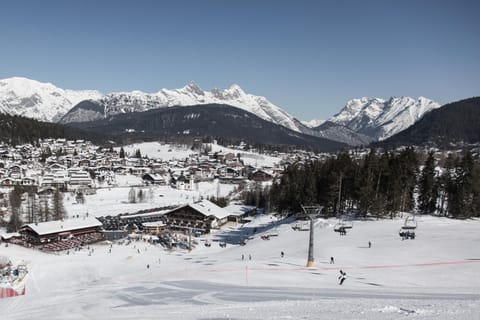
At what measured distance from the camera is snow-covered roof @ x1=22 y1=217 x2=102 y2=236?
4669 centimetres

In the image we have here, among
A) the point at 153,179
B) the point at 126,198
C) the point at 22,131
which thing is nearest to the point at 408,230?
the point at 126,198

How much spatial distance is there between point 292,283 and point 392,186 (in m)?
30.4

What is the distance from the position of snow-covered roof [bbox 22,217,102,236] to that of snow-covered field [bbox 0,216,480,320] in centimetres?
695

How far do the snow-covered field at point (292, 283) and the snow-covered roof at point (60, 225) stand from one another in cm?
695

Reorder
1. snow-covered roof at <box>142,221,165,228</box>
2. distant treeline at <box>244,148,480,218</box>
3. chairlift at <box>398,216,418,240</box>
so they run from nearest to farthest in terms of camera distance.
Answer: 1. chairlift at <box>398,216,418,240</box>
2. distant treeline at <box>244,148,480,218</box>
3. snow-covered roof at <box>142,221,165,228</box>

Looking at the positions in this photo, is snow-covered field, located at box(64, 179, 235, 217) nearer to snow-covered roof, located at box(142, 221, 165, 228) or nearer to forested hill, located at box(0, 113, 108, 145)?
snow-covered roof, located at box(142, 221, 165, 228)

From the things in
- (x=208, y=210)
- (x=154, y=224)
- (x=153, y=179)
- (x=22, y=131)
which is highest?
(x=22, y=131)

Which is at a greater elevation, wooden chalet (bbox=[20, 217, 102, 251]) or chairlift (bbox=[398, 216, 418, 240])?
chairlift (bbox=[398, 216, 418, 240])

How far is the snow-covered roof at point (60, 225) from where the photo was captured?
46.7 metres

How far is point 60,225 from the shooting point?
4884 centimetres

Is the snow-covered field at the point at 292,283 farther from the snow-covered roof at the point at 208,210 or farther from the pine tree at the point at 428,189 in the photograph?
the snow-covered roof at the point at 208,210

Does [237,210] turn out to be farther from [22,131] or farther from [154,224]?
[22,131]

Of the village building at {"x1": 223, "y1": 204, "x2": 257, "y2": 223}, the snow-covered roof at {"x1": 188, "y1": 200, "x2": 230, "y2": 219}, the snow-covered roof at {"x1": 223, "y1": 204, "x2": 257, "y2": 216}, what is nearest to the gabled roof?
the snow-covered roof at {"x1": 188, "y1": 200, "x2": 230, "y2": 219}

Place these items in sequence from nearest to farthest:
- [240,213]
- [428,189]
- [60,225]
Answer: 1. [428,189]
2. [60,225]
3. [240,213]
